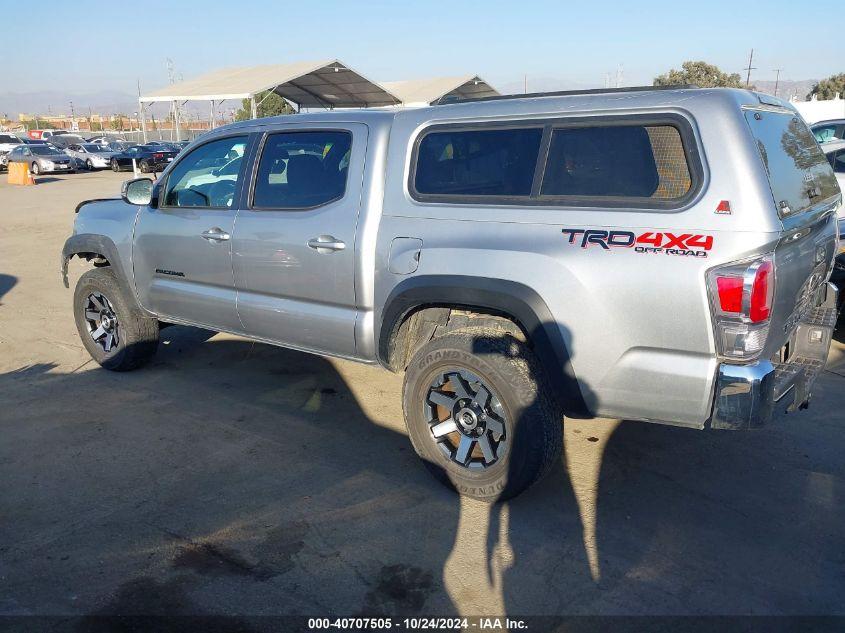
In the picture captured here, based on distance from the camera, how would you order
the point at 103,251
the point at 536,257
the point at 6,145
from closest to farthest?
the point at 536,257 < the point at 103,251 < the point at 6,145

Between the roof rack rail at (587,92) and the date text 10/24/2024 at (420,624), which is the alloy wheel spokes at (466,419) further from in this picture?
the roof rack rail at (587,92)

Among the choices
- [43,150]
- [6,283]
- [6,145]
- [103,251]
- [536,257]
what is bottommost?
[6,283]

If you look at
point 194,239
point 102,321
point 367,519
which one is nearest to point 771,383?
point 367,519

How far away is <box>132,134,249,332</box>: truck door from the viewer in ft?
16.0

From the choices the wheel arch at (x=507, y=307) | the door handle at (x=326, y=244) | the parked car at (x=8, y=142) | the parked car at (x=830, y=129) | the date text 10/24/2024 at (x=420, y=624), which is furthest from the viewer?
the parked car at (x=8, y=142)

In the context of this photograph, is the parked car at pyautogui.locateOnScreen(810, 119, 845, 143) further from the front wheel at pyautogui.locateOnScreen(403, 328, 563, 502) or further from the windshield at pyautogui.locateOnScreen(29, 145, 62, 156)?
the windshield at pyautogui.locateOnScreen(29, 145, 62, 156)

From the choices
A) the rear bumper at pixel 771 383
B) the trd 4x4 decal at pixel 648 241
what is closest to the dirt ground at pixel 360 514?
the rear bumper at pixel 771 383

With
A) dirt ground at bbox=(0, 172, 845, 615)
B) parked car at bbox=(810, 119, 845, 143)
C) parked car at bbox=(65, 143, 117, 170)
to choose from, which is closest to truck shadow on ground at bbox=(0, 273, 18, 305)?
dirt ground at bbox=(0, 172, 845, 615)

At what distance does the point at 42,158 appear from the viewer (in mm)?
30797

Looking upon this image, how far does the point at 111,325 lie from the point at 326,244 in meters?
2.67

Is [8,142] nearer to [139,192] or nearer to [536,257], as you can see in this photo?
[139,192]

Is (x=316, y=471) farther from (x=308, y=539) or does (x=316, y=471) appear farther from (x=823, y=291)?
(x=823, y=291)

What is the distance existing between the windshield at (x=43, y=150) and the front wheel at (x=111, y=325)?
2957 centimetres

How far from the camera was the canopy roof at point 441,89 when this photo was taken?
32.7 metres
